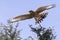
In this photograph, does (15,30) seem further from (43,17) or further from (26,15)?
(43,17)

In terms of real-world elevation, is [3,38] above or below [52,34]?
above

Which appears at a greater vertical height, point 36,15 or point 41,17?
point 36,15

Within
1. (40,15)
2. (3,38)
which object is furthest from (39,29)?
(3,38)

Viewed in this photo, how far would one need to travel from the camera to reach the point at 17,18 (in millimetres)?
11500

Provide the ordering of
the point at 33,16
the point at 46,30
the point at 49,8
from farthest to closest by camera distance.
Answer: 1. the point at 46,30
2. the point at 33,16
3. the point at 49,8

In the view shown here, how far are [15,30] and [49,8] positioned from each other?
6853 mm

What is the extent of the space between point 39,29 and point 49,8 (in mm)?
2009

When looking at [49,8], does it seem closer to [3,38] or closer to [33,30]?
[33,30]

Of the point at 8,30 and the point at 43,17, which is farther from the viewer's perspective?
the point at 8,30

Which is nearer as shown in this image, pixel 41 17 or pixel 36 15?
pixel 41 17

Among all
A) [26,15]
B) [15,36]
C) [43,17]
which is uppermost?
[15,36]

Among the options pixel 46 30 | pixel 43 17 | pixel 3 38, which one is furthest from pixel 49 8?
pixel 3 38

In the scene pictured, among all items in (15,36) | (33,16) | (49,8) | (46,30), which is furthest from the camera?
(15,36)

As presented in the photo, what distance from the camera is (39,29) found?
1266 centimetres
